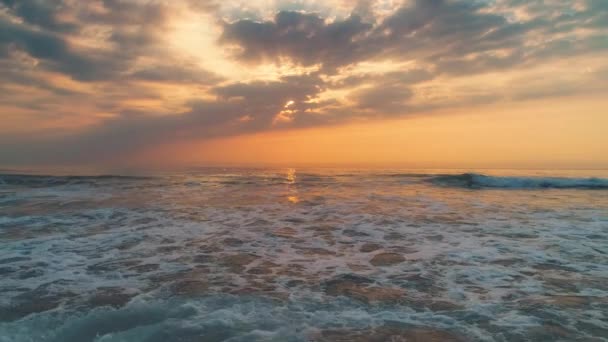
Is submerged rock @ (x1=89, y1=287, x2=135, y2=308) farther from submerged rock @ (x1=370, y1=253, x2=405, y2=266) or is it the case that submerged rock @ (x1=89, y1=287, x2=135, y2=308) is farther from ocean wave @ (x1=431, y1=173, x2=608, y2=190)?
ocean wave @ (x1=431, y1=173, x2=608, y2=190)

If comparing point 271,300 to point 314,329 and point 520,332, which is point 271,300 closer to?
point 314,329

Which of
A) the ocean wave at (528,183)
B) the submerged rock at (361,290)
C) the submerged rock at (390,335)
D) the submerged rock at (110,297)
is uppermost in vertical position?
the ocean wave at (528,183)

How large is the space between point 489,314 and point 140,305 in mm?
5276

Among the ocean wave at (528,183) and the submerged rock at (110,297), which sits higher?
the ocean wave at (528,183)

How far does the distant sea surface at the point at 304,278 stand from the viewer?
14.4 feet

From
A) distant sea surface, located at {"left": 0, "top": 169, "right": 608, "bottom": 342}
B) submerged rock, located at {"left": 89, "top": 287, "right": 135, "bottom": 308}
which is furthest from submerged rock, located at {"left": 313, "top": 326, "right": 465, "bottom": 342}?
submerged rock, located at {"left": 89, "top": 287, "right": 135, "bottom": 308}

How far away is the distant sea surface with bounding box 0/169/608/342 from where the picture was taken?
4395 millimetres

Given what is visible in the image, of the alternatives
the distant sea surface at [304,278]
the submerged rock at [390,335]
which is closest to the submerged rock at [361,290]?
the distant sea surface at [304,278]

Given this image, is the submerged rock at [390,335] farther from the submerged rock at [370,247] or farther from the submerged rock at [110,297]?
the submerged rock at [370,247]

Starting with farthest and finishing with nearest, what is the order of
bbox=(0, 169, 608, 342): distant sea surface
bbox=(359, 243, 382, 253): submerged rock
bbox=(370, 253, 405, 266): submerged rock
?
bbox=(359, 243, 382, 253): submerged rock
bbox=(370, 253, 405, 266): submerged rock
bbox=(0, 169, 608, 342): distant sea surface

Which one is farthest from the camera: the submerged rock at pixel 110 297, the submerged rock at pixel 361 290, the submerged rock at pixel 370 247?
the submerged rock at pixel 370 247

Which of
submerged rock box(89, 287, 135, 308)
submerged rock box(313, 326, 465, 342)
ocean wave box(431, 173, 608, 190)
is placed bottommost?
Result: submerged rock box(89, 287, 135, 308)

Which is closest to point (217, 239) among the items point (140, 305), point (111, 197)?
point (140, 305)

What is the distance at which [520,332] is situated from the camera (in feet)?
13.9
